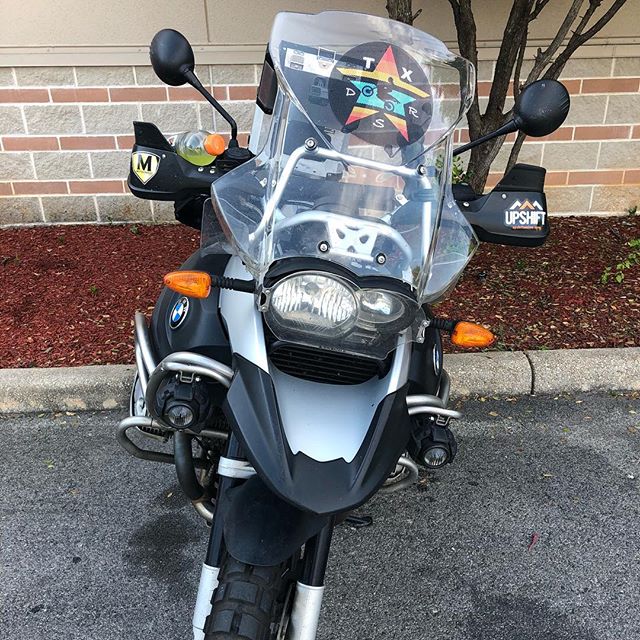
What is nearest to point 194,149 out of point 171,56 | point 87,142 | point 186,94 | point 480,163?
point 171,56

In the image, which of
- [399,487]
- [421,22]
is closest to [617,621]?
[399,487]

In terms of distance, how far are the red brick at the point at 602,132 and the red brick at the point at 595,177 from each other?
27 centimetres

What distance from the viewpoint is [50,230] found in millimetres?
4809

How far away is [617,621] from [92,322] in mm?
2952

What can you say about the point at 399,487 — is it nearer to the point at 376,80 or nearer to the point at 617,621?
the point at 617,621

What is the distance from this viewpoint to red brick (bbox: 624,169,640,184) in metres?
5.06

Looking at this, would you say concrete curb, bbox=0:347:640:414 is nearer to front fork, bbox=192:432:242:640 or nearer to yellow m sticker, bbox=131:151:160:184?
yellow m sticker, bbox=131:151:160:184

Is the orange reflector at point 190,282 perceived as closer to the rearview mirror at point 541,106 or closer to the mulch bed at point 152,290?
the rearview mirror at point 541,106

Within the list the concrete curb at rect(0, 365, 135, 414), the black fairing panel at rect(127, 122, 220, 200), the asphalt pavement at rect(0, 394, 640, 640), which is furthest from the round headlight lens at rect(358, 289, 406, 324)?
the concrete curb at rect(0, 365, 135, 414)

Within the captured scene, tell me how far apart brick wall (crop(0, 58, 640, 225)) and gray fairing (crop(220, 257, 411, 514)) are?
355 centimetres

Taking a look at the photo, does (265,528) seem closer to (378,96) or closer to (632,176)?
(378,96)

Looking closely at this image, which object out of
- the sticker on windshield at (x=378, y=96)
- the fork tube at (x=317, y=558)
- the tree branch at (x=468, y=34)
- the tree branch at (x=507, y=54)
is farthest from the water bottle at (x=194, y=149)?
the tree branch at (x=507, y=54)

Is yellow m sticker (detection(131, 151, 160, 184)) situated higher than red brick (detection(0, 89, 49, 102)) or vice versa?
yellow m sticker (detection(131, 151, 160, 184))

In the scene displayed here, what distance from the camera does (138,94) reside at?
15.1ft
